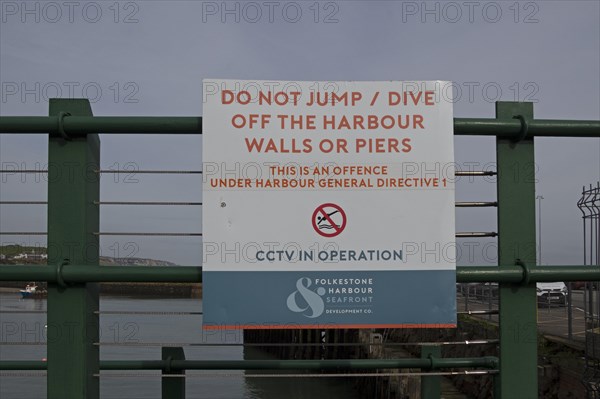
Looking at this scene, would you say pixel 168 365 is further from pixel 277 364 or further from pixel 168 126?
pixel 168 126

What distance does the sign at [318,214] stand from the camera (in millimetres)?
3883

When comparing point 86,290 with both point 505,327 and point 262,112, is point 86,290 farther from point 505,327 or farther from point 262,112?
point 505,327

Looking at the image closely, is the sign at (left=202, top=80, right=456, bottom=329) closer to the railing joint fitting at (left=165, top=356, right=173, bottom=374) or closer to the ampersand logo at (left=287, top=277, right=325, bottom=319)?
the ampersand logo at (left=287, top=277, right=325, bottom=319)

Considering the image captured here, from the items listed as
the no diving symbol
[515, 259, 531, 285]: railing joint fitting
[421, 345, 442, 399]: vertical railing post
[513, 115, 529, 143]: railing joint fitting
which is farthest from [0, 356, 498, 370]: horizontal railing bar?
[513, 115, 529, 143]: railing joint fitting

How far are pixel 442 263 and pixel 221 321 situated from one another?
1293 millimetres

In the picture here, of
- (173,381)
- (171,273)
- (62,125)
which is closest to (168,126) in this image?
(62,125)

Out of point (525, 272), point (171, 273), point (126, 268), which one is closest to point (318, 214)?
point (171, 273)

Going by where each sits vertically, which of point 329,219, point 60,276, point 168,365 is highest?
point 329,219

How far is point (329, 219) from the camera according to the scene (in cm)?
390

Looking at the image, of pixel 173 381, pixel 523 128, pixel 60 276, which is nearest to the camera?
pixel 60 276

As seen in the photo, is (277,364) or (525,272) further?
(277,364)

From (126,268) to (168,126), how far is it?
828mm

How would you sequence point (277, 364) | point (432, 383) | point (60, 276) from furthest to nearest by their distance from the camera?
point (432, 383)
point (277, 364)
point (60, 276)

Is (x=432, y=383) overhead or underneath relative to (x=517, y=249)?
underneath
